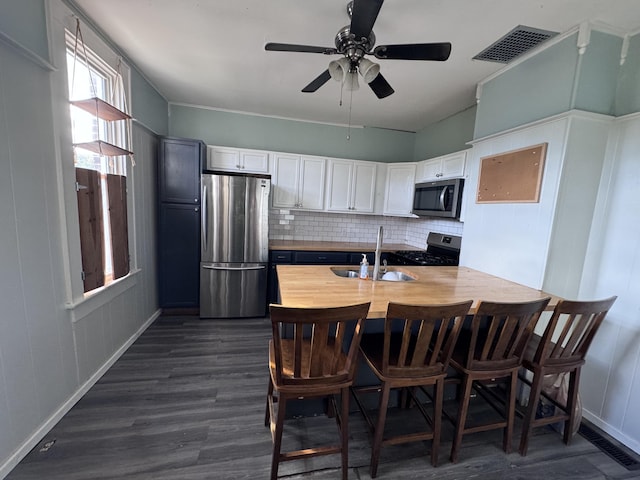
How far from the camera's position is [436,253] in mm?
3613

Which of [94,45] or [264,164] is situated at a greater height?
[94,45]

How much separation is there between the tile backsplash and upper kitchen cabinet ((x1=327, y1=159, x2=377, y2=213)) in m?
0.28

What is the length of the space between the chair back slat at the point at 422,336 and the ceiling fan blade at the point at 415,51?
4.42ft

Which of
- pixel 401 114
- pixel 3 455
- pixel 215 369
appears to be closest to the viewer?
pixel 3 455

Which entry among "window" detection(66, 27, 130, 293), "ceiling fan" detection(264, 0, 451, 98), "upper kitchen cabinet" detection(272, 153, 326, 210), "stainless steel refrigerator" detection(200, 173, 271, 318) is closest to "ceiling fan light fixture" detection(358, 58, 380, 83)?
"ceiling fan" detection(264, 0, 451, 98)

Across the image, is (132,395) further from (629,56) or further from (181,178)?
(629,56)

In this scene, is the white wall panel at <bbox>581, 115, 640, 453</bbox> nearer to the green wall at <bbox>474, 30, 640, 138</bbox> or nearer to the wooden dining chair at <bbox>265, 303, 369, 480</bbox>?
the green wall at <bbox>474, 30, 640, 138</bbox>

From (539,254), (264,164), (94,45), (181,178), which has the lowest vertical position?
(539,254)

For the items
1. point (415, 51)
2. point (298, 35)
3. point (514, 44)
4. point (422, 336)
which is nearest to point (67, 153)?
point (298, 35)

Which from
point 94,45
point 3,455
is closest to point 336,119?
point 94,45

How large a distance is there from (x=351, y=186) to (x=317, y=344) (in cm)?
305

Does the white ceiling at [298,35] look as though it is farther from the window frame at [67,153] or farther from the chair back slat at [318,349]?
the chair back slat at [318,349]

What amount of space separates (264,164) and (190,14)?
1935 mm

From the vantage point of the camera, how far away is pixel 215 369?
93.5 inches
